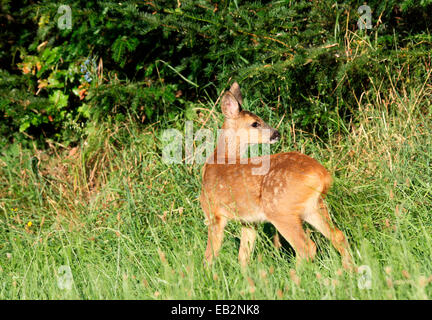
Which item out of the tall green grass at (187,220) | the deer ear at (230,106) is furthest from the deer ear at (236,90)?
the tall green grass at (187,220)

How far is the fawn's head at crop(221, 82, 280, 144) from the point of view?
494 cm

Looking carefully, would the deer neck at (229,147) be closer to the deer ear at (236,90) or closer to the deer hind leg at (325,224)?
the deer ear at (236,90)

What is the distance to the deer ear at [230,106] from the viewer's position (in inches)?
195

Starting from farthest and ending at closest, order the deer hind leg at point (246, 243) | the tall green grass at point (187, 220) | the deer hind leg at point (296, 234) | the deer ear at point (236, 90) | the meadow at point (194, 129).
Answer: the deer ear at point (236, 90) < the deer hind leg at point (246, 243) < the deer hind leg at point (296, 234) < the meadow at point (194, 129) < the tall green grass at point (187, 220)

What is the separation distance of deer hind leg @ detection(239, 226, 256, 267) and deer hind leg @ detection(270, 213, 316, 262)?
0.26m

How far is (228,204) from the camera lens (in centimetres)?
449

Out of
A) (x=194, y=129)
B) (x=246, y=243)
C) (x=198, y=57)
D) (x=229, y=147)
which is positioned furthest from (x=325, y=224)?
(x=198, y=57)

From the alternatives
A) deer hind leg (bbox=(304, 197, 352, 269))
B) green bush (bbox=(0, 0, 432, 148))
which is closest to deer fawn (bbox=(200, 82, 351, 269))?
deer hind leg (bbox=(304, 197, 352, 269))

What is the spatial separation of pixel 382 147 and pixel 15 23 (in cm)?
502

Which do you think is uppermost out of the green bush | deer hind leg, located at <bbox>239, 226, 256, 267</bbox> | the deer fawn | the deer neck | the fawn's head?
the green bush

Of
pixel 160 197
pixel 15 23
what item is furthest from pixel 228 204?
pixel 15 23

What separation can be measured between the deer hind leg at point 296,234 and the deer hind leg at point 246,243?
10.1 inches

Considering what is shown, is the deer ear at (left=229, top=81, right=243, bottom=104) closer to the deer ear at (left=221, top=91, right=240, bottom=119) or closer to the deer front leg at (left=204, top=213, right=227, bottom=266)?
the deer ear at (left=221, top=91, right=240, bottom=119)
